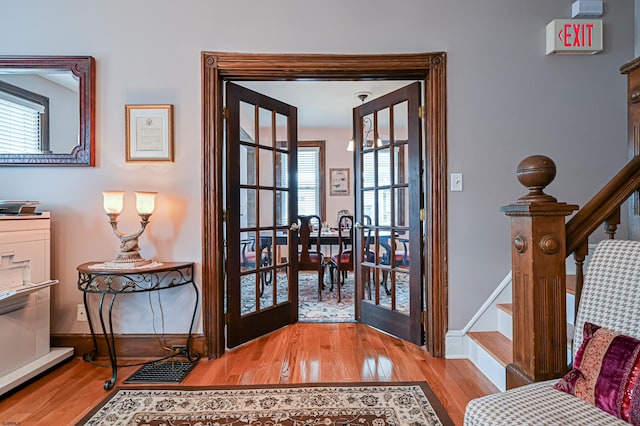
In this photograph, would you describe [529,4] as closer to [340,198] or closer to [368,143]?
[368,143]

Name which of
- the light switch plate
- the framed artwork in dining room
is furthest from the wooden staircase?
the framed artwork in dining room

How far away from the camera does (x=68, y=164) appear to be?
2332mm

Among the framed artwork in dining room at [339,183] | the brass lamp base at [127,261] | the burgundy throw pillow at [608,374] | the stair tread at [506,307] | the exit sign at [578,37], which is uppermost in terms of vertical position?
the exit sign at [578,37]

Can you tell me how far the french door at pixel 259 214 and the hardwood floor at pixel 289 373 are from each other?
28 centimetres

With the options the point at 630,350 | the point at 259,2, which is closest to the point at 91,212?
the point at 259,2

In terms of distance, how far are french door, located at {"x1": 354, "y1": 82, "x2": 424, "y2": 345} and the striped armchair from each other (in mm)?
1367

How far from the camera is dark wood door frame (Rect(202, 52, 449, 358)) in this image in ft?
7.70

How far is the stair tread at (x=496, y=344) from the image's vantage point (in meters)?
1.89

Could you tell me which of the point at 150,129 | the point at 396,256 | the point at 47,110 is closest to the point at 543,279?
the point at 396,256

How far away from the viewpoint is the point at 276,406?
1734 millimetres

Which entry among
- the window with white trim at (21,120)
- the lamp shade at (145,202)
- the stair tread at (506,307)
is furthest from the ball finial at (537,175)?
the window with white trim at (21,120)

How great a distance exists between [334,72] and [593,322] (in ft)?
6.54

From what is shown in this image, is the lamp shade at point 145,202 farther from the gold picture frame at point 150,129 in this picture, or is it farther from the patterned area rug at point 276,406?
the patterned area rug at point 276,406

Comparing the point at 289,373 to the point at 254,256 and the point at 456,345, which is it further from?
the point at 456,345
